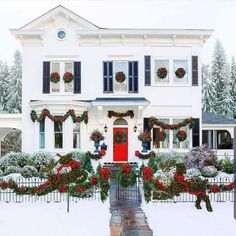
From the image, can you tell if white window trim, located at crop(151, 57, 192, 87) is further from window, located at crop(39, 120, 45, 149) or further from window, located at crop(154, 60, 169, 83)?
window, located at crop(39, 120, 45, 149)

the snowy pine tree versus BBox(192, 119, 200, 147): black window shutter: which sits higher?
the snowy pine tree

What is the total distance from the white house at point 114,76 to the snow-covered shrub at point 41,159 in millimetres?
1398

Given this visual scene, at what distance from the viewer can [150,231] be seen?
41.2ft

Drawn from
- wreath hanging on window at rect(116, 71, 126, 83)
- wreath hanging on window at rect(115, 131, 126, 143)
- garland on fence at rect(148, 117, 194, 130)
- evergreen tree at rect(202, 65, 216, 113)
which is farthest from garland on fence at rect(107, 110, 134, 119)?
evergreen tree at rect(202, 65, 216, 113)

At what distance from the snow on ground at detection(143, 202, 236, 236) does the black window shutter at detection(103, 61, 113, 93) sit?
1088cm

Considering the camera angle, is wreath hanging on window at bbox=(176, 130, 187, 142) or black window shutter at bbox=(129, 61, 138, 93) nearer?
wreath hanging on window at bbox=(176, 130, 187, 142)

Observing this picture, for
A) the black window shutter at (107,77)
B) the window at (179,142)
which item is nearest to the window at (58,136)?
the black window shutter at (107,77)

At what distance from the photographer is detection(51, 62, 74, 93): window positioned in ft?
86.5

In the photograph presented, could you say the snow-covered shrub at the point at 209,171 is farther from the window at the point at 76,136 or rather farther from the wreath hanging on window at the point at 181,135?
the window at the point at 76,136

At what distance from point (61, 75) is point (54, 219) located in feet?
43.6

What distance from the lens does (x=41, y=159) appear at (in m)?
24.3

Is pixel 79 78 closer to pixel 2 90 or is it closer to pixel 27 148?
pixel 27 148

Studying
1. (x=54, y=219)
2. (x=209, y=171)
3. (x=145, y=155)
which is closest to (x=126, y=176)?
(x=54, y=219)

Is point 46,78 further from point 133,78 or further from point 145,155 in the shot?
Result: point 145,155
